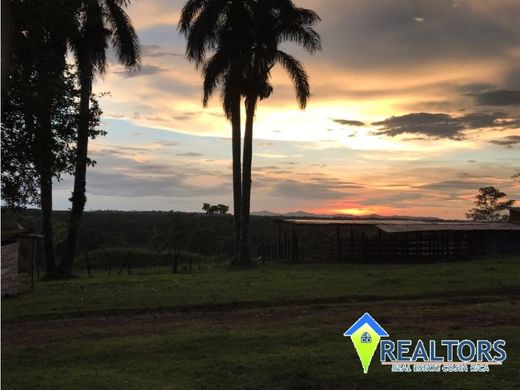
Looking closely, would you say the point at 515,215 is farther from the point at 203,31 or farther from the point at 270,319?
the point at 270,319

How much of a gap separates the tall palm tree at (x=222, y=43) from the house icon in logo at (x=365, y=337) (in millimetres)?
22146

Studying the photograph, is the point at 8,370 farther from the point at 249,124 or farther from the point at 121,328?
the point at 249,124

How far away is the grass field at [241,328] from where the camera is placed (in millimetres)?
9758

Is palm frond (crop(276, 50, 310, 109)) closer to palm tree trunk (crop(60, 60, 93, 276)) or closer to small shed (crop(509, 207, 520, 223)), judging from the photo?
palm tree trunk (crop(60, 60, 93, 276))

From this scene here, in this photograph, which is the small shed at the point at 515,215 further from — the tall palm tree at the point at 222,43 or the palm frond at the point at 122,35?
the palm frond at the point at 122,35

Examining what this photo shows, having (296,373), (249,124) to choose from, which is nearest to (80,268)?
(249,124)

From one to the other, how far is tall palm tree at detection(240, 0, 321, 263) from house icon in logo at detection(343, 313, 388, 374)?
21.7 meters

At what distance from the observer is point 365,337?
11.9 metres

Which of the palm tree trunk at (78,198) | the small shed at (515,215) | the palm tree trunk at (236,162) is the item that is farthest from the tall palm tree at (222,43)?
the small shed at (515,215)

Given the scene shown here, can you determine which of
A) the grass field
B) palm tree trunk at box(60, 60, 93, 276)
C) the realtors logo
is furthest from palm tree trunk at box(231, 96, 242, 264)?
the realtors logo

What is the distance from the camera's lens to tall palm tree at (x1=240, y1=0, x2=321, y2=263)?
3359cm

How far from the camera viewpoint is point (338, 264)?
1346 inches

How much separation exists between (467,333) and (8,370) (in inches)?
389

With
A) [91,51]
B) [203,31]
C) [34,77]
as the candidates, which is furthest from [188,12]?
[34,77]
